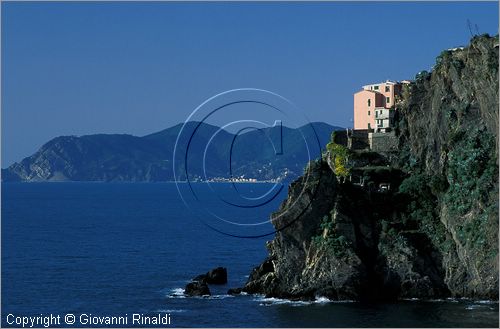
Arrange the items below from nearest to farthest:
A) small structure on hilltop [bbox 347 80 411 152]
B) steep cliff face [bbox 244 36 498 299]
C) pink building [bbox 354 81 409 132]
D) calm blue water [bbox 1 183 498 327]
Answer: calm blue water [bbox 1 183 498 327] < steep cliff face [bbox 244 36 498 299] < small structure on hilltop [bbox 347 80 411 152] < pink building [bbox 354 81 409 132]

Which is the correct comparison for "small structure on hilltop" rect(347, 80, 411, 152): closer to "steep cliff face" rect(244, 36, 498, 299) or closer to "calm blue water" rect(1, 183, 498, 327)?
"steep cliff face" rect(244, 36, 498, 299)

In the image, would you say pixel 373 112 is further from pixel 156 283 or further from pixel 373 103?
pixel 156 283

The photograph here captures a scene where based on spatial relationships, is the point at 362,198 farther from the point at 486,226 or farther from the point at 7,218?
the point at 7,218

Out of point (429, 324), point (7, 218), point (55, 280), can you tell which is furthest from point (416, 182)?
point (7, 218)

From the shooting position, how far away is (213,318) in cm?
8006

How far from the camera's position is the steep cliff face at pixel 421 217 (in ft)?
287

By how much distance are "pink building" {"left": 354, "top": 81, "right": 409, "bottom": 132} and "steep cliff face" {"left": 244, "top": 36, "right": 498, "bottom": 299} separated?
1907 cm

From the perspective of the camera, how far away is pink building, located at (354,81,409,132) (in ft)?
383

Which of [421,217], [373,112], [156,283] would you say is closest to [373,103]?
[373,112]

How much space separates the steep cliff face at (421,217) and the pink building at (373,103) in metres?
19.1

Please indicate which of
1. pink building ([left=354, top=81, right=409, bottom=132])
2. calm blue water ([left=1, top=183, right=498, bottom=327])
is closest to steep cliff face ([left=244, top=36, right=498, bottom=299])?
calm blue water ([left=1, top=183, right=498, bottom=327])

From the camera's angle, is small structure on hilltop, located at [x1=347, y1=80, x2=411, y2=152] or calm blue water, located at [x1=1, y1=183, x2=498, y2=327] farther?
small structure on hilltop, located at [x1=347, y1=80, x2=411, y2=152]

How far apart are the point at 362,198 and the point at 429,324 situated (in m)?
19.8

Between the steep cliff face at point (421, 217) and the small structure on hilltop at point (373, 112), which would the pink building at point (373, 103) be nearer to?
the small structure on hilltop at point (373, 112)
